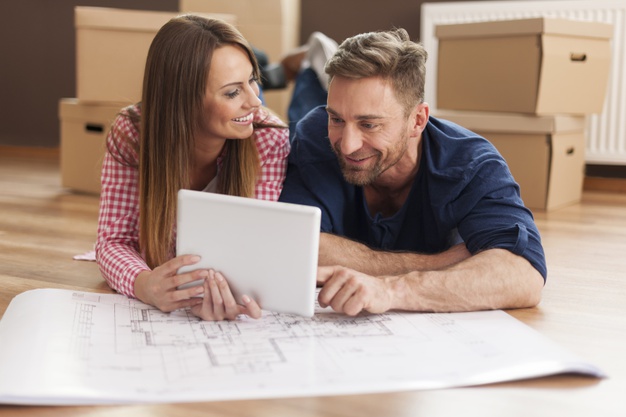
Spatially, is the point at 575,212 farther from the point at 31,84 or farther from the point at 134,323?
the point at 31,84

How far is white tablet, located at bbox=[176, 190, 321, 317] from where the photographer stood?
47.6 inches

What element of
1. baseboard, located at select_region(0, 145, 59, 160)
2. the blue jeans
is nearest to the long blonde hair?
the blue jeans

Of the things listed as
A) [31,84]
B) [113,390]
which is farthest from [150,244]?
[31,84]

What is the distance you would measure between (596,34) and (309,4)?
1.50 m

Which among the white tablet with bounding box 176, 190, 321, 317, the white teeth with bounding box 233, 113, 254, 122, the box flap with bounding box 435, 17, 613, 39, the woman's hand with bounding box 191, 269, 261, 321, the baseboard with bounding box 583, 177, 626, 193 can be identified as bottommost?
the baseboard with bounding box 583, 177, 626, 193

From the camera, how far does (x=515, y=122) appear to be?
112 inches

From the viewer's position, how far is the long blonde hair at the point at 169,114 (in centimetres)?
152

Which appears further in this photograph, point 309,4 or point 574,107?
point 309,4

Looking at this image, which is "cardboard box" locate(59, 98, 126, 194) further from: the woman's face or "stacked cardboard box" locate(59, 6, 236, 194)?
the woman's face

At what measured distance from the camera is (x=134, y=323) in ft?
4.25

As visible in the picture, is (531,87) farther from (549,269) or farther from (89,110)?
(89,110)

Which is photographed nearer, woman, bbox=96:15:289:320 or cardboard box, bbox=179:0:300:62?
woman, bbox=96:15:289:320

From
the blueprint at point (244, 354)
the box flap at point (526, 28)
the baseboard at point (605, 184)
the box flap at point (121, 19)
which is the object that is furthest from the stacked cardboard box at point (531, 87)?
the blueprint at point (244, 354)

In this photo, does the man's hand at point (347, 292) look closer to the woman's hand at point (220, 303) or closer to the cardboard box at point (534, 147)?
the woman's hand at point (220, 303)
